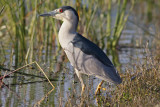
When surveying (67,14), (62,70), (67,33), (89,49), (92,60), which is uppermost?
(67,14)

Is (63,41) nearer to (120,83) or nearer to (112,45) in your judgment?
(120,83)

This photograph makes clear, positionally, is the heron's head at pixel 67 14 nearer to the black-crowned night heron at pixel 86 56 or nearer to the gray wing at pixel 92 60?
the black-crowned night heron at pixel 86 56

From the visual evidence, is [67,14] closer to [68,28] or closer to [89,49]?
[68,28]

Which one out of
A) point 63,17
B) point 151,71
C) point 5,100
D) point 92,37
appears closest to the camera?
point 5,100

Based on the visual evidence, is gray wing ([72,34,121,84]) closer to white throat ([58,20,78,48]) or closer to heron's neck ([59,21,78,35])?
white throat ([58,20,78,48])

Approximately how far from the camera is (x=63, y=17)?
576cm

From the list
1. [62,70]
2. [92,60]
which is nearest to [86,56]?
[92,60]

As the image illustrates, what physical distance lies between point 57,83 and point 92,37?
2.77 m

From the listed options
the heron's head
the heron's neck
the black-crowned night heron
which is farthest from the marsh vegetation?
the heron's head

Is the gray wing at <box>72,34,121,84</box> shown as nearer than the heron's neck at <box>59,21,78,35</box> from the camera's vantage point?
Yes

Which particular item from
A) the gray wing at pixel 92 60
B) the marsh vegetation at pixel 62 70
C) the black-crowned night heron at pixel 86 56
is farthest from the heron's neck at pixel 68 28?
the marsh vegetation at pixel 62 70

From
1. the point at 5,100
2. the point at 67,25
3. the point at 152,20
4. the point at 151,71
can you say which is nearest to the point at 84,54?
the point at 67,25

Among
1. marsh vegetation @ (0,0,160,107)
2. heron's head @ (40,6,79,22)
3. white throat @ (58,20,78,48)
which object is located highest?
heron's head @ (40,6,79,22)

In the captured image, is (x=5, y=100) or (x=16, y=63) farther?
(x=16, y=63)
